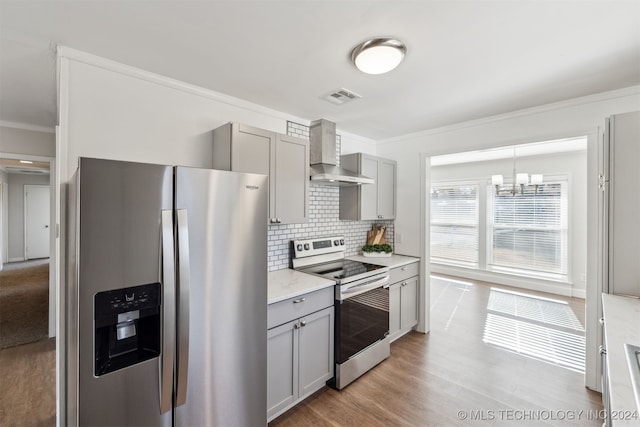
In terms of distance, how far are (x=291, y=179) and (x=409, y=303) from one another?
85.0 inches

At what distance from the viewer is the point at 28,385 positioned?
8.10 ft

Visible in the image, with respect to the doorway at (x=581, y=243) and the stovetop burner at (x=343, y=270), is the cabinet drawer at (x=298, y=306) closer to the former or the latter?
the stovetop burner at (x=343, y=270)

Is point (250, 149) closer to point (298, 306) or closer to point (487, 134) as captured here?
point (298, 306)

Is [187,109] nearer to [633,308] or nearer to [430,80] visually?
[430,80]

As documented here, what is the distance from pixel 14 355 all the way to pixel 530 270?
311 inches

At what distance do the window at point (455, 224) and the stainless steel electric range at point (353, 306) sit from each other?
4230 mm

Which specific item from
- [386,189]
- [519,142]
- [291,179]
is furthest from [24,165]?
[519,142]

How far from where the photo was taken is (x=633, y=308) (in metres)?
1.61

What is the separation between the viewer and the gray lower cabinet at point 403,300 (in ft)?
10.2

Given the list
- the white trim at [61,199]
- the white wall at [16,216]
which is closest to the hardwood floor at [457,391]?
the white trim at [61,199]

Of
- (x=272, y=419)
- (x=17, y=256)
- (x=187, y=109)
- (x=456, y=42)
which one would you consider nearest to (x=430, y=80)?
(x=456, y=42)

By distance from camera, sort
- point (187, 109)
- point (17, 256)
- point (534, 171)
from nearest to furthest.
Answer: point (187, 109)
point (534, 171)
point (17, 256)

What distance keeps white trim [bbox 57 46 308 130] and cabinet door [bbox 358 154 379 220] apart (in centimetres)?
123

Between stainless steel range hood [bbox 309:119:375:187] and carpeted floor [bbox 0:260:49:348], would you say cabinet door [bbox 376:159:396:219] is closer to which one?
stainless steel range hood [bbox 309:119:375:187]
